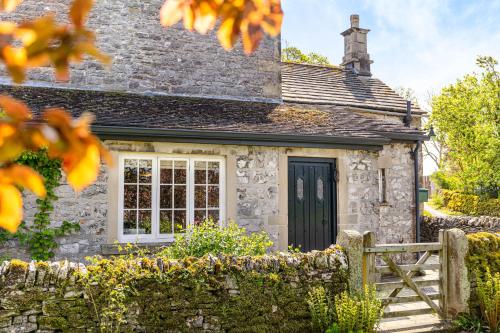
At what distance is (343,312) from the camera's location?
5914 millimetres

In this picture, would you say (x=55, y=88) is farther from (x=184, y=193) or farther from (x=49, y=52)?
(x=49, y=52)

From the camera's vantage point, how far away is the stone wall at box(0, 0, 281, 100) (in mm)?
10789

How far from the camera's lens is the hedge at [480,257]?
7094mm

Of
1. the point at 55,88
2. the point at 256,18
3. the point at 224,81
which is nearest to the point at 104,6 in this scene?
the point at 55,88

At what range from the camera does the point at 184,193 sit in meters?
9.03

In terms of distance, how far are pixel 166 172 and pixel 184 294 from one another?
378 cm

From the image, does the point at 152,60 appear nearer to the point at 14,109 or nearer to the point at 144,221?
the point at 144,221

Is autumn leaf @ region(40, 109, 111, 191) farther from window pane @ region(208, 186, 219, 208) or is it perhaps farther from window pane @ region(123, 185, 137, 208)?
window pane @ region(208, 186, 219, 208)

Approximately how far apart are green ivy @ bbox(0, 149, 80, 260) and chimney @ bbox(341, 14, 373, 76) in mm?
12427

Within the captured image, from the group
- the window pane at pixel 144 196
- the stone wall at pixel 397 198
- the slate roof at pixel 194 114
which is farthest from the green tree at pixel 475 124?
the window pane at pixel 144 196

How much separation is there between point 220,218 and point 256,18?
779 centimetres

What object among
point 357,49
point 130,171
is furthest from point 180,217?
point 357,49

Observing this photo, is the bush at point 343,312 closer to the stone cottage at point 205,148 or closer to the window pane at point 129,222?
the stone cottage at point 205,148

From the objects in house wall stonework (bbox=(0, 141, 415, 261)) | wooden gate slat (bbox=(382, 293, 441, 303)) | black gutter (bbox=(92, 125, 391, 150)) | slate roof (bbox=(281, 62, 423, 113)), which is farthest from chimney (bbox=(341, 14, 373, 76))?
wooden gate slat (bbox=(382, 293, 441, 303))
